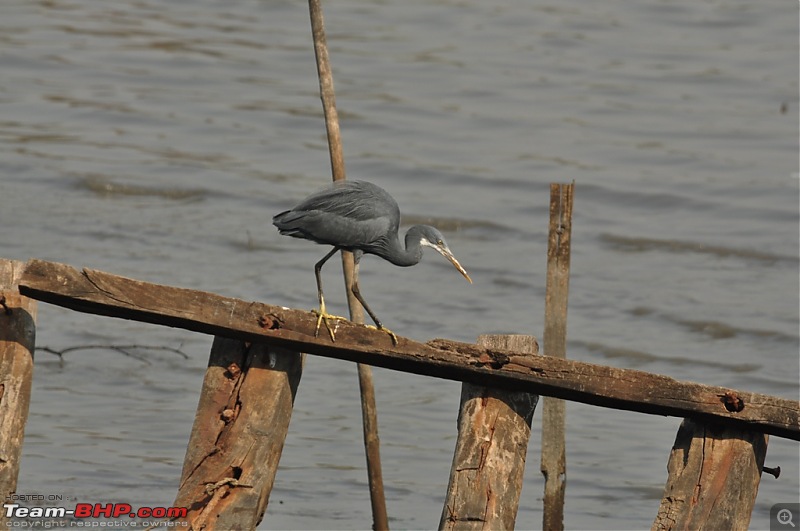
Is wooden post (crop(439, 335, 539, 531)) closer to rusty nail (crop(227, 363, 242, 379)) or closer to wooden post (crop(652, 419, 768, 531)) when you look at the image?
wooden post (crop(652, 419, 768, 531))

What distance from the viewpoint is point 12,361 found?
5.33 metres

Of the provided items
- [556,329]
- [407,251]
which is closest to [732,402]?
[407,251]

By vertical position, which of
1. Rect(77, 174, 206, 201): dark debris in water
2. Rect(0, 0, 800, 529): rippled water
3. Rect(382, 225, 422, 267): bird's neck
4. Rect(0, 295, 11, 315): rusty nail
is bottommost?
Rect(77, 174, 206, 201): dark debris in water

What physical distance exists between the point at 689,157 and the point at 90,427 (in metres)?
12.2

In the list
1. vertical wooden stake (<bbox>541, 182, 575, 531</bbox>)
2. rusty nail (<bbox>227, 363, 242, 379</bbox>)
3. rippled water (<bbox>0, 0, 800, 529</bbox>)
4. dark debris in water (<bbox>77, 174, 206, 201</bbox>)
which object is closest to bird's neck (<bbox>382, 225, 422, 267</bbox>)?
vertical wooden stake (<bbox>541, 182, 575, 531</bbox>)

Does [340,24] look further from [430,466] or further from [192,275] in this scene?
[430,466]

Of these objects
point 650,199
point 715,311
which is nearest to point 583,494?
point 715,311

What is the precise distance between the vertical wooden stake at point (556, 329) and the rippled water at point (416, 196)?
130cm

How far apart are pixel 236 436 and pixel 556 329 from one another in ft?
7.29

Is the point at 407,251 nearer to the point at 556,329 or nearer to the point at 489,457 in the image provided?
the point at 556,329

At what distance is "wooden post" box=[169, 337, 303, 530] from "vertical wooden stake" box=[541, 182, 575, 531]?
6.43ft

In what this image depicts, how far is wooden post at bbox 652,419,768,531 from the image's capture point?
5156 millimetres

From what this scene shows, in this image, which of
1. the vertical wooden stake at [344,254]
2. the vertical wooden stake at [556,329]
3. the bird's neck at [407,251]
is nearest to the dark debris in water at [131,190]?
the vertical wooden stake at [344,254]

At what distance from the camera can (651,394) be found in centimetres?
507
